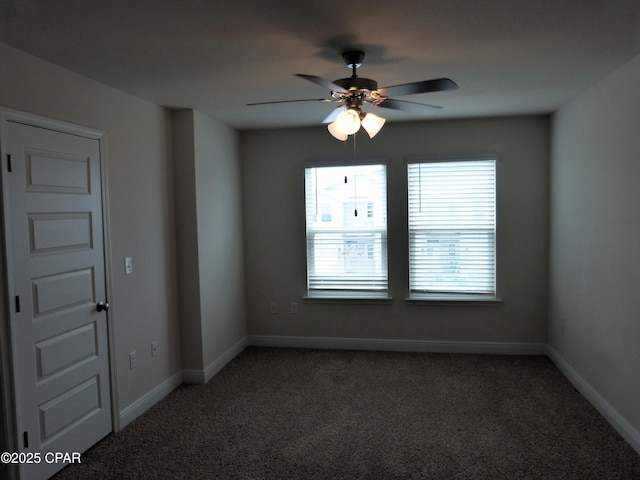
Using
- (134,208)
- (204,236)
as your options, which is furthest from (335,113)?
(204,236)

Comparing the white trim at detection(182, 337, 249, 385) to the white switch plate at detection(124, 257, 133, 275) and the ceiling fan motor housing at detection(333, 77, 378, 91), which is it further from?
the ceiling fan motor housing at detection(333, 77, 378, 91)

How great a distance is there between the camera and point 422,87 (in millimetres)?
2359

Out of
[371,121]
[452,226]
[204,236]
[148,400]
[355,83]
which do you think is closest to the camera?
[355,83]

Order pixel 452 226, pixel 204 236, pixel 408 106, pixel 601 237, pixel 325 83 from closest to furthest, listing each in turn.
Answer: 1. pixel 325 83
2. pixel 408 106
3. pixel 601 237
4. pixel 204 236
5. pixel 452 226

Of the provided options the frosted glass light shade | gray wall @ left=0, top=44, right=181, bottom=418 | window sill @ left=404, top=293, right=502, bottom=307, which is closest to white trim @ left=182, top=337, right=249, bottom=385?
gray wall @ left=0, top=44, right=181, bottom=418

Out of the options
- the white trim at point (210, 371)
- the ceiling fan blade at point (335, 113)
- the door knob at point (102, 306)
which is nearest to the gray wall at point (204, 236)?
the white trim at point (210, 371)

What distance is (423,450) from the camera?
2959 millimetres

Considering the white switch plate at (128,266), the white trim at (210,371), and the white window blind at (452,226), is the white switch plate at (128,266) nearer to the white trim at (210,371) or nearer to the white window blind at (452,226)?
the white trim at (210,371)

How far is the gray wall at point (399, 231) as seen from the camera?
472cm

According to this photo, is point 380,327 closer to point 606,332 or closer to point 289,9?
point 606,332

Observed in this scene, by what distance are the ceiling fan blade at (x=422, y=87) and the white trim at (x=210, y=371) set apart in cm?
302

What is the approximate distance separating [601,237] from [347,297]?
2560 mm

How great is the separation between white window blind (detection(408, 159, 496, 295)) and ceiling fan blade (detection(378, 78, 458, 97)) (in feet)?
8.11

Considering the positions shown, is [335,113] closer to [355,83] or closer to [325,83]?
[355,83]
